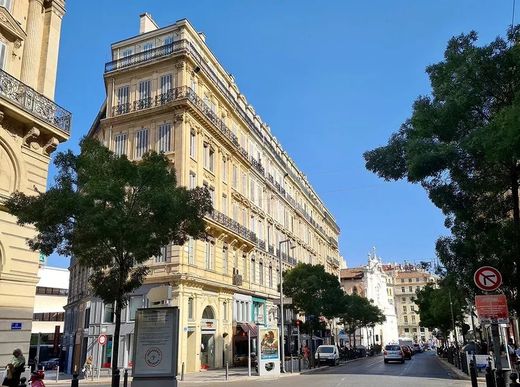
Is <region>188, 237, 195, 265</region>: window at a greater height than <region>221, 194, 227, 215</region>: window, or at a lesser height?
lesser

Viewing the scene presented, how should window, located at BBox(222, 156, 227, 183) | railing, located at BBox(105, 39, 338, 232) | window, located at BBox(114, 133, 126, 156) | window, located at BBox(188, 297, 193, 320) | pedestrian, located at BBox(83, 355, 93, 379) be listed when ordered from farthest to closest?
1. window, located at BBox(222, 156, 227, 183)
2. window, located at BBox(114, 133, 126, 156)
3. railing, located at BBox(105, 39, 338, 232)
4. window, located at BBox(188, 297, 193, 320)
5. pedestrian, located at BBox(83, 355, 93, 379)

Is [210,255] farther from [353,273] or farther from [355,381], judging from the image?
[353,273]

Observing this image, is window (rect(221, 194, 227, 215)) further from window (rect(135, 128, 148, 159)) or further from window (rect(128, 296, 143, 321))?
window (rect(128, 296, 143, 321))

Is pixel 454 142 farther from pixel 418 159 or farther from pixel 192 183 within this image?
pixel 192 183

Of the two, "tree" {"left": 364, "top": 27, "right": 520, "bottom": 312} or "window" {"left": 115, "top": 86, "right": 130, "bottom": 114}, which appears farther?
"window" {"left": 115, "top": 86, "right": 130, "bottom": 114}

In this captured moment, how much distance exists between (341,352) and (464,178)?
45.4 m

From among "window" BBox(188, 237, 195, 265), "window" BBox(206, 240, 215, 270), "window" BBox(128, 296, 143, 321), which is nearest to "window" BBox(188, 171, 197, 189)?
"window" BBox(188, 237, 195, 265)

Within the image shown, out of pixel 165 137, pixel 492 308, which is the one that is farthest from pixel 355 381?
pixel 165 137

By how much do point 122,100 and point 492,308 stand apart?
102 feet

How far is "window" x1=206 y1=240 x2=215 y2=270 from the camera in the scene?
3472 centimetres

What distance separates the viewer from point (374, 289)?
112625mm

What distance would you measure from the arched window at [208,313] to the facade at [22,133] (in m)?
18.8

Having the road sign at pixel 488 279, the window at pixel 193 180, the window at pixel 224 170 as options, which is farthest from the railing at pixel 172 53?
the road sign at pixel 488 279

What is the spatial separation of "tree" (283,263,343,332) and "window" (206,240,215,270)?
9586mm
